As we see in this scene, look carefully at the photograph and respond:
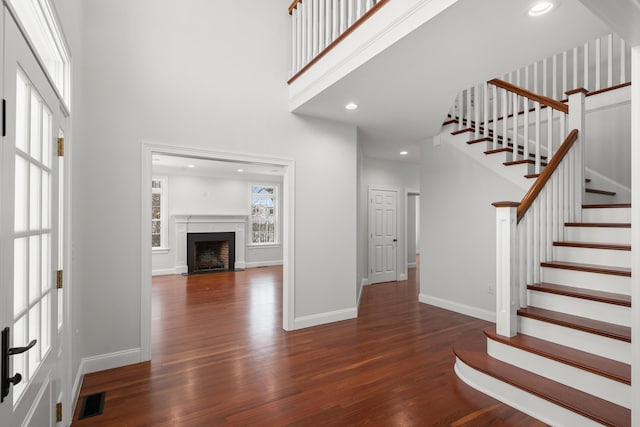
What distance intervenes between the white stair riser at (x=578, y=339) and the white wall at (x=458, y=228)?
1653 millimetres

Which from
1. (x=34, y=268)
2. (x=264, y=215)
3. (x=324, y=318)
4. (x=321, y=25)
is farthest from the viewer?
(x=264, y=215)

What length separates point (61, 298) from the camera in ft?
6.59

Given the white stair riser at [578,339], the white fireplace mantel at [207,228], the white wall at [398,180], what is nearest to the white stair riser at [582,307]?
the white stair riser at [578,339]

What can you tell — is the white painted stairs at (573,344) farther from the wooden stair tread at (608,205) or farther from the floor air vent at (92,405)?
the floor air vent at (92,405)

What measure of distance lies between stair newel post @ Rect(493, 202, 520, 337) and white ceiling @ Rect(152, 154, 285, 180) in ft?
15.9

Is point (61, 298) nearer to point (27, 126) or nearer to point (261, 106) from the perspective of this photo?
point (27, 126)

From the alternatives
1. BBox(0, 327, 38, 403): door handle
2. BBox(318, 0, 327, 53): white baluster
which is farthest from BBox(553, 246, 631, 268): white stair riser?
BBox(0, 327, 38, 403): door handle

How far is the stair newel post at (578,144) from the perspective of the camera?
3383 mm

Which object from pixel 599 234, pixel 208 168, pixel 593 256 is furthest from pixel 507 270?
pixel 208 168

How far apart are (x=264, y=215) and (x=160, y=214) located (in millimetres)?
2749

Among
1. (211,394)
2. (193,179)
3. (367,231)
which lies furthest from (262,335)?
(193,179)

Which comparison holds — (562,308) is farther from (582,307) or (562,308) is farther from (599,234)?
(599,234)

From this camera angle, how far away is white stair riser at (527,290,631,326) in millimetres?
2387

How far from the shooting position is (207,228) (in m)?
8.35
